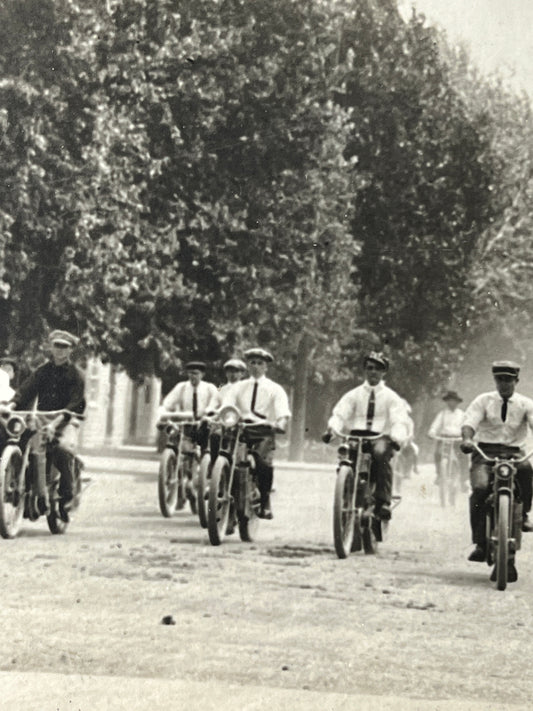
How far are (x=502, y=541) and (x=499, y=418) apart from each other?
1.04m

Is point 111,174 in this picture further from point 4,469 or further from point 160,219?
point 4,469

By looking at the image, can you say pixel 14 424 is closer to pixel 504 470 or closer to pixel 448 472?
pixel 504 470

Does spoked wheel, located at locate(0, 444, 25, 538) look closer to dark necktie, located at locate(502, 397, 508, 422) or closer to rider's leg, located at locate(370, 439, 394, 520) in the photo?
rider's leg, located at locate(370, 439, 394, 520)

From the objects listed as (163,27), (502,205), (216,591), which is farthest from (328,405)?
(216,591)

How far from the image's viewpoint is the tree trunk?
41.1 metres

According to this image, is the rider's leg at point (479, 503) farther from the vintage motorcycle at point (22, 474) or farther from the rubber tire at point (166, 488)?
the rubber tire at point (166, 488)

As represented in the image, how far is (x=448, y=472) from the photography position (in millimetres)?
23047

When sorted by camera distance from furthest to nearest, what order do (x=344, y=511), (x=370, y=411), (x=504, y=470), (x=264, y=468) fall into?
(x=264, y=468) → (x=370, y=411) → (x=344, y=511) → (x=504, y=470)

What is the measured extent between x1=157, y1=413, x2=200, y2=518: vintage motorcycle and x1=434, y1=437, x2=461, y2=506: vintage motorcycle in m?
5.20

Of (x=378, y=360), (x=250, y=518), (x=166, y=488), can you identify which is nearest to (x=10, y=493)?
(x=250, y=518)

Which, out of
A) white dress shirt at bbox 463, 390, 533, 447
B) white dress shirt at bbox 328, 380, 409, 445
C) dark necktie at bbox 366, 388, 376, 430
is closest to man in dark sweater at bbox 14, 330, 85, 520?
white dress shirt at bbox 328, 380, 409, 445

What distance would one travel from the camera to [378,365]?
14.1 metres

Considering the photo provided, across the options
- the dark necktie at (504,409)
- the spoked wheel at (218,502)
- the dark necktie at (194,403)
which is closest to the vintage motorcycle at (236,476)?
the spoked wheel at (218,502)

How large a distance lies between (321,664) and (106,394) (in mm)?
40604
